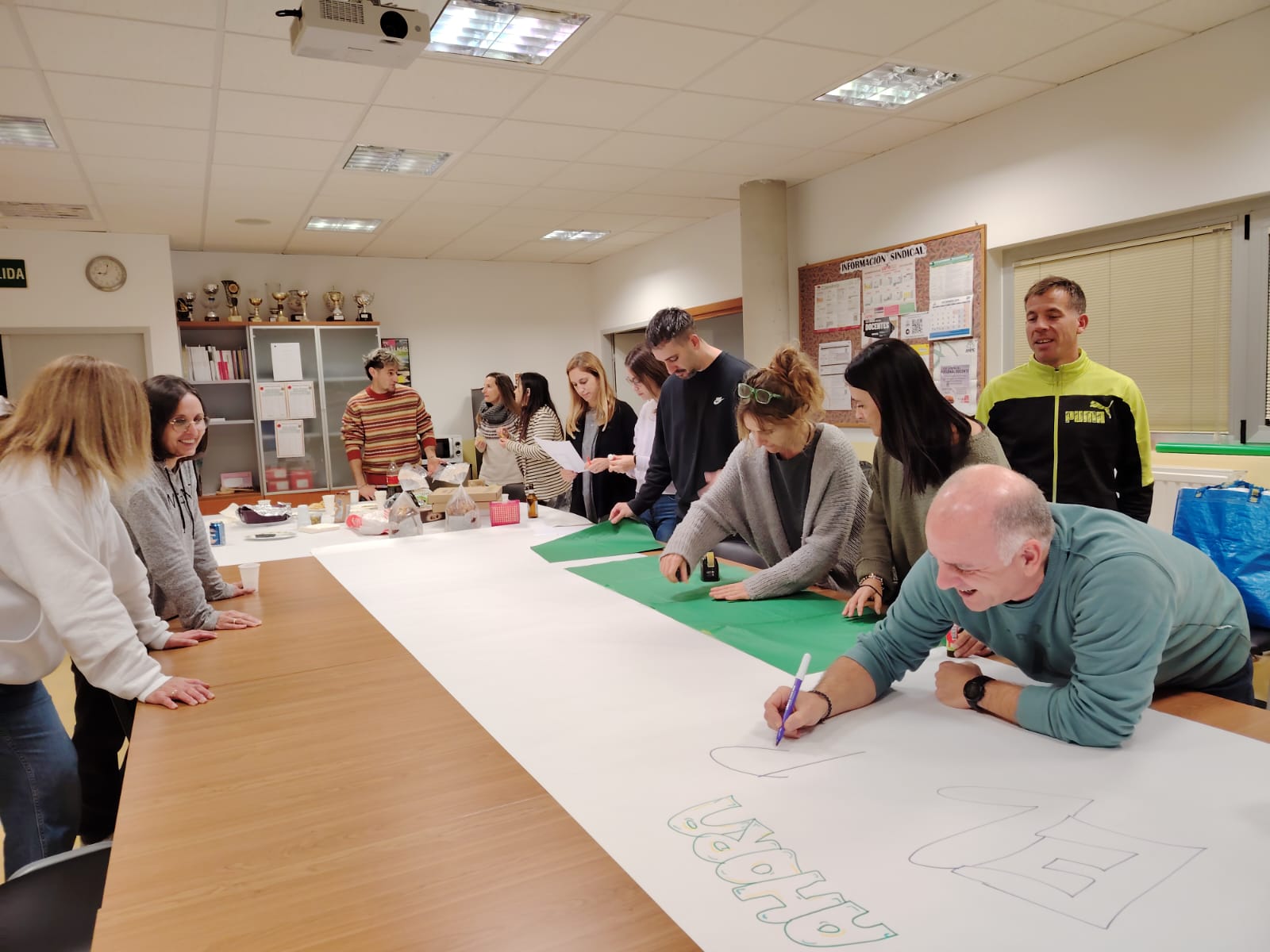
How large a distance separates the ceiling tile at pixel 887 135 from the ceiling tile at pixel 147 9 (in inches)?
120

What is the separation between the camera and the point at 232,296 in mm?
6621

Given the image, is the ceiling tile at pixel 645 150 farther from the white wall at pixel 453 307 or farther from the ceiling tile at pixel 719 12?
the white wall at pixel 453 307

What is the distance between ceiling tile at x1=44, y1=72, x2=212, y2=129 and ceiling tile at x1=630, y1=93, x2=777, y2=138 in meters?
1.96

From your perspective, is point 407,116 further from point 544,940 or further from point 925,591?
point 544,940

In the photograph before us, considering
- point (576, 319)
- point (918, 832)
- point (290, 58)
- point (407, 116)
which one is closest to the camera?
point (918, 832)

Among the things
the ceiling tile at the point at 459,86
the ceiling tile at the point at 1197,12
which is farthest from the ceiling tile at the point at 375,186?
the ceiling tile at the point at 1197,12

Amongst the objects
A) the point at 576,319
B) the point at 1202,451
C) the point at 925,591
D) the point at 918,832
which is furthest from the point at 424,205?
the point at 918,832

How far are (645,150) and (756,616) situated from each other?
3.34 metres

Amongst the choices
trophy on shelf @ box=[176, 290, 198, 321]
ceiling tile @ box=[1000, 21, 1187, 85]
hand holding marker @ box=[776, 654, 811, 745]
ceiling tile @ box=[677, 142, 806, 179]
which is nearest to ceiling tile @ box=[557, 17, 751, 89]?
ceiling tile @ box=[677, 142, 806, 179]

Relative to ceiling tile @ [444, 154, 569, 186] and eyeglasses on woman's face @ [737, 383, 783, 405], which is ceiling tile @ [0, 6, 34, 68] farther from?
eyeglasses on woman's face @ [737, 383, 783, 405]

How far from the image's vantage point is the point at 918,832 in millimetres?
1000

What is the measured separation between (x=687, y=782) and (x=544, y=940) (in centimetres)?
35

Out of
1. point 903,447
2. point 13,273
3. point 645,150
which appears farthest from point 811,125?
point 13,273

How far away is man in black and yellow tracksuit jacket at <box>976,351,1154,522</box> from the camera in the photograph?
9.38ft
